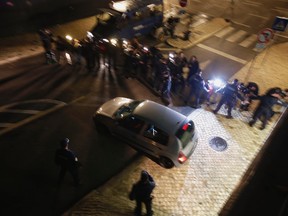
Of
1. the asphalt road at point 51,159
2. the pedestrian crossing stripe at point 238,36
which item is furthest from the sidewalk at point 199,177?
the pedestrian crossing stripe at point 238,36

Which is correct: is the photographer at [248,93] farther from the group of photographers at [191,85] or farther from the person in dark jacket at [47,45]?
the person in dark jacket at [47,45]

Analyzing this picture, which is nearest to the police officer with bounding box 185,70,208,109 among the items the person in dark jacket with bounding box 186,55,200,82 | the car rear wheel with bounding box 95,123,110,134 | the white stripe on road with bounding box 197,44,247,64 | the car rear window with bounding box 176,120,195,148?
the person in dark jacket with bounding box 186,55,200,82

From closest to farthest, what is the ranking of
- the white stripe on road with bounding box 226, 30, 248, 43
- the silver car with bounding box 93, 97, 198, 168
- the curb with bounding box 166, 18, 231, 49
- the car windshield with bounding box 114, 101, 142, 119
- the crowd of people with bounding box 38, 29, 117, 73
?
the silver car with bounding box 93, 97, 198, 168 < the car windshield with bounding box 114, 101, 142, 119 < the crowd of people with bounding box 38, 29, 117, 73 < the curb with bounding box 166, 18, 231, 49 < the white stripe on road with bounding box 226, 30, 248, 43

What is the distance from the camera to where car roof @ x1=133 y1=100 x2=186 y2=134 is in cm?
869

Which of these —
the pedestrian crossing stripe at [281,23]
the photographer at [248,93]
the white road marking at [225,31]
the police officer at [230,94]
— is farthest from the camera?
the white road marking at [225,31]

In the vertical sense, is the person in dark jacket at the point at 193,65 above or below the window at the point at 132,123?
above

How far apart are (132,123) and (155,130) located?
0.83 metres

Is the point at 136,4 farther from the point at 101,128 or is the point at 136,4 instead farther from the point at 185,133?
the point at 185,133

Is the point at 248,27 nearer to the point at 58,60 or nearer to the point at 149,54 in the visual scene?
the point at 149,54

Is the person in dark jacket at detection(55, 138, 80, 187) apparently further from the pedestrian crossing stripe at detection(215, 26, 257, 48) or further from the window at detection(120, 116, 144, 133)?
the pedestrian crossing stripe at detection(215, 26, 257, 48)

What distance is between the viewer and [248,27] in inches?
847

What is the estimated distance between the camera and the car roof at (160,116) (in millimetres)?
8688

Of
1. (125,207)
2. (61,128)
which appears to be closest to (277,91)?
(125,207)

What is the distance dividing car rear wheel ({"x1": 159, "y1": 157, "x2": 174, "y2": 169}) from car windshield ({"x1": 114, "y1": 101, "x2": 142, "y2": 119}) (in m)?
1.82
